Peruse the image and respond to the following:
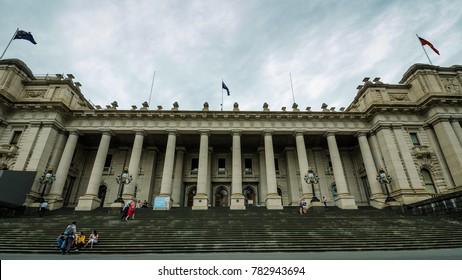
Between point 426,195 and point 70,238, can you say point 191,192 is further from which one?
point 426,195

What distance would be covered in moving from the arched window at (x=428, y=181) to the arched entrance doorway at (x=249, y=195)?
16.2m

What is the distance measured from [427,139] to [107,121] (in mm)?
31871

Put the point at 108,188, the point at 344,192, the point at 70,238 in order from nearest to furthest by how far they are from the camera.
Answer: the point at 70,238 < the point at 344,192 < the point at 108,188

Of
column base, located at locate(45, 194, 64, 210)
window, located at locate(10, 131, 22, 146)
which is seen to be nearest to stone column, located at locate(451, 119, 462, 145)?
column base, located at locate(45, 194, 64, 210)

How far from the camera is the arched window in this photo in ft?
65.4

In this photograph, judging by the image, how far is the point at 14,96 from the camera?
2162 cm

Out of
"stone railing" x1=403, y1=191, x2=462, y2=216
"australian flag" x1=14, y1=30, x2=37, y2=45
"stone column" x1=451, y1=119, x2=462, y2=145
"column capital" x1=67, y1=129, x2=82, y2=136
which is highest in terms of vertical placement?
"australian flag" x1=14, y1=30, x2=37, y2=45

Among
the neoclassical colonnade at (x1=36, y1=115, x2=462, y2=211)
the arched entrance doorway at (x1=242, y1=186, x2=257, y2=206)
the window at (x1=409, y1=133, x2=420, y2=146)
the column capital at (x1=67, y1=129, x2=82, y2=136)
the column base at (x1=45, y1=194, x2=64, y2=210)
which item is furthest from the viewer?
the arched entrance doorway at (x1=242, y1=186, x2=257, y2=206)

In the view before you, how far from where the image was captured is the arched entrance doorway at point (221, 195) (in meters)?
26.3

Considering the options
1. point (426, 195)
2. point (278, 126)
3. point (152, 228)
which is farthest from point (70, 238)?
point (426, 195)

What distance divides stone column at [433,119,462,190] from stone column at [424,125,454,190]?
349 millimetres

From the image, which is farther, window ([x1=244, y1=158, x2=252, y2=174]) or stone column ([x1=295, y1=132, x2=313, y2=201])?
window ([x1=244, y1=158, x2=252, y2=174])

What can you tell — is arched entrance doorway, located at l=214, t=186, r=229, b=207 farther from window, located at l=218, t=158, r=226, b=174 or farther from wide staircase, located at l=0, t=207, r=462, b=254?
wide staircase, located at l=0, t=207, r=462, b=254

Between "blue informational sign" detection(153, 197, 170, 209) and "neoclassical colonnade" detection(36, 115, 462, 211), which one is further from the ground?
"neoclassical colonnade" detection(36, 115, 462, 211)
